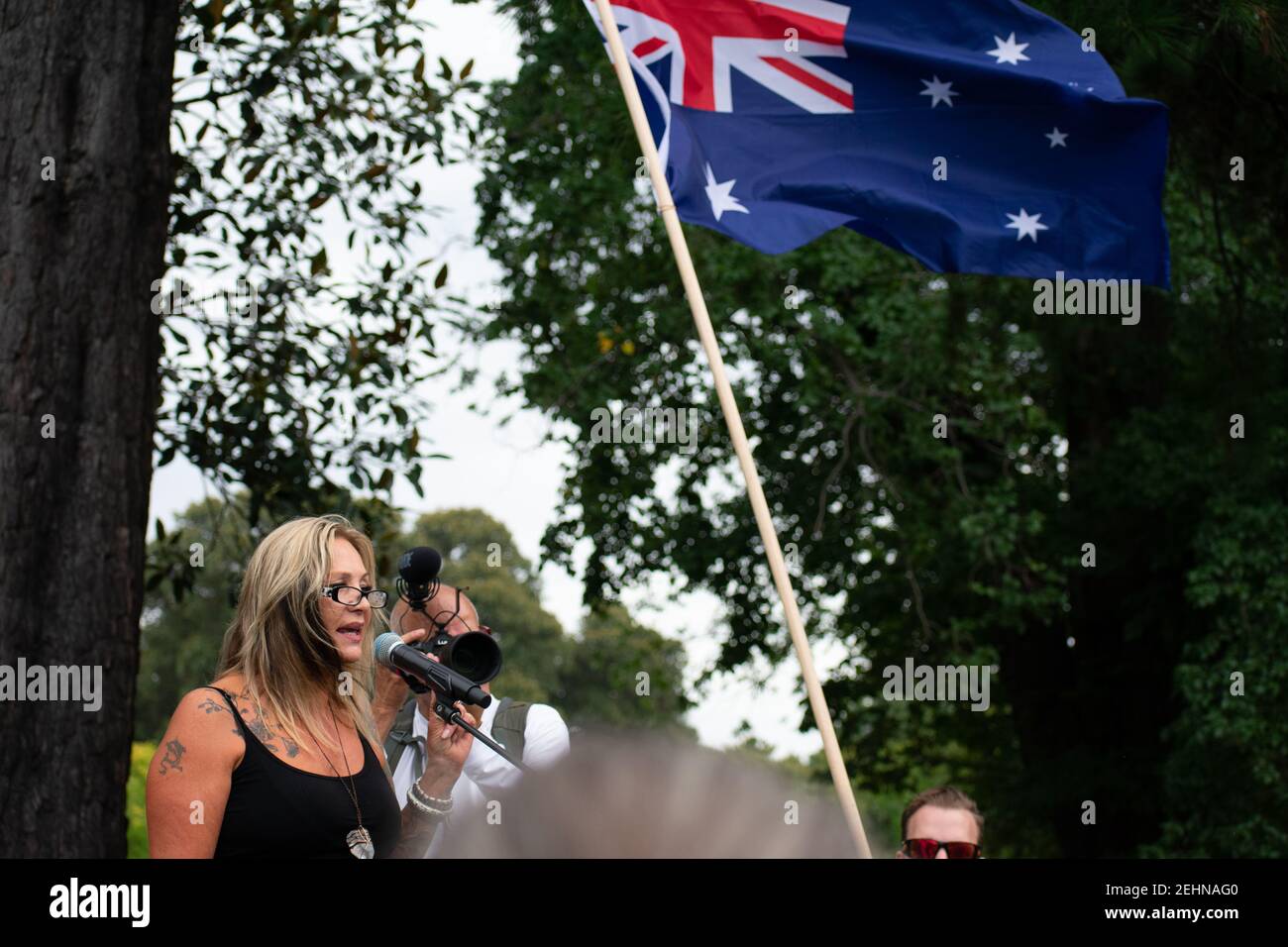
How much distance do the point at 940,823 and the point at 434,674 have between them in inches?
51.0

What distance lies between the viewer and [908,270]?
47.1 ft

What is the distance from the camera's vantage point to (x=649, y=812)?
1016mm

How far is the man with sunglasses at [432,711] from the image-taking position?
338 centimetres

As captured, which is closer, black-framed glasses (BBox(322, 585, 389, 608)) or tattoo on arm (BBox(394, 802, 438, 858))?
black-framed glasses (BBox(322, 585, 389, 608))

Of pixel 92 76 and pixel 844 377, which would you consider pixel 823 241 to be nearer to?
pixel 844 377

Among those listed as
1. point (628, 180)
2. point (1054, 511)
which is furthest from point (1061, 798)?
point (628, 180)

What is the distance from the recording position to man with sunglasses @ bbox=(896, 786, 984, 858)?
351 cm

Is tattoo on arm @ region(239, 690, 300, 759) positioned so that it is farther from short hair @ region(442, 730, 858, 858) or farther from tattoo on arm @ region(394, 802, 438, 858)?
short hair @ region(442, 730, 858, 858)

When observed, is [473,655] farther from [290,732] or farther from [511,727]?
[290,732]

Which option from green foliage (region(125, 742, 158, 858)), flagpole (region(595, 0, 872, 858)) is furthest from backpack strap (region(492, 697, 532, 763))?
green foliage (region(125, 742, 158, 858))

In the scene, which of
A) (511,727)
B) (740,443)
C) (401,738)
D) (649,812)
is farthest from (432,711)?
(649,812)

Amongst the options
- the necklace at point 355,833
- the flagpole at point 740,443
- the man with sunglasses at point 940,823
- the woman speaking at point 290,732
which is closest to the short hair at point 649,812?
the flagpole at point 740,443

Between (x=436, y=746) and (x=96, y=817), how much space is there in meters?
2.20

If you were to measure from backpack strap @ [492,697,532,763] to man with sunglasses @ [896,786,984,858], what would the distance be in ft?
3.00
